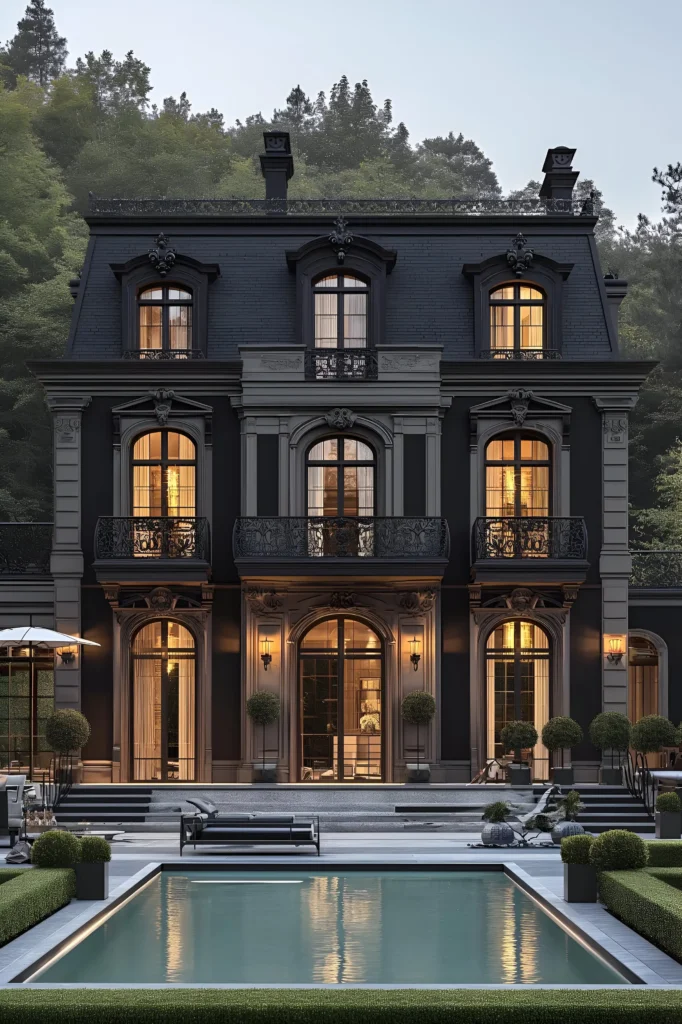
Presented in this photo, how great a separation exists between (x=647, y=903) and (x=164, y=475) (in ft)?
54.3

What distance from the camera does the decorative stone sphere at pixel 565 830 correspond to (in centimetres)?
2039

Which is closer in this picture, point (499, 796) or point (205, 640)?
point (499, 796)

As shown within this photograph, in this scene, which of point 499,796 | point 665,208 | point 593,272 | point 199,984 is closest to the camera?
point 199,984

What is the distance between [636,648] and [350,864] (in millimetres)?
11715

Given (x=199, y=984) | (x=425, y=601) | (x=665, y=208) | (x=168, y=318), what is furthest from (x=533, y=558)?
(x=665, y=208)

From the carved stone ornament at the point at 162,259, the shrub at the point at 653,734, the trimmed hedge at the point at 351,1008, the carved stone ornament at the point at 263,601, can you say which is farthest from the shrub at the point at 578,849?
the carved stone ornament at the point at 162,259

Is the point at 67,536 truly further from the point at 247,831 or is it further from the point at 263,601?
the point at 247,831

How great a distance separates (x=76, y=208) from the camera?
54.8 meters

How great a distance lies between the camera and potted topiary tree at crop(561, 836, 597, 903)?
15.9 meters

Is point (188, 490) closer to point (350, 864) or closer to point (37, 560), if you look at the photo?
point (37, 560)

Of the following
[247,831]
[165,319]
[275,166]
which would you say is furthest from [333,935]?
[275,166]

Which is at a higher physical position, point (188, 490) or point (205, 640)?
point (188, 490)

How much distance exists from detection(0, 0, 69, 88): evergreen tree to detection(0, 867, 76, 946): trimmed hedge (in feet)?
247

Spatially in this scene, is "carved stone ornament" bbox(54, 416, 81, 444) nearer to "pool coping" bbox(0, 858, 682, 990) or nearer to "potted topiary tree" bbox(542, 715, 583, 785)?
"pool coping" bbox(0, 858, 682, 990)
